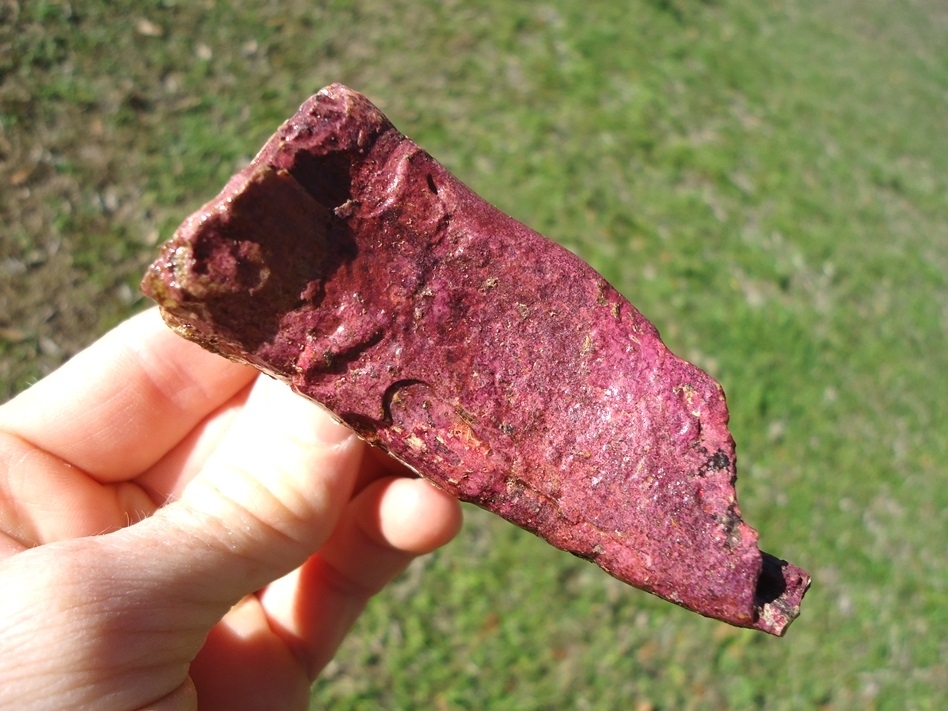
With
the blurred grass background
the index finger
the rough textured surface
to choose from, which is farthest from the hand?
the blurred grass background

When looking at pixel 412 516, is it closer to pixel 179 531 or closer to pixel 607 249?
pixel 179 531

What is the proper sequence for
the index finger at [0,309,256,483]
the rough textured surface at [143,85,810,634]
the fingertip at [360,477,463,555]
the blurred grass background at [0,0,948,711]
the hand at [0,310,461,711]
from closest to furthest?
the hand at [0,310,461,711]
the rough textured surface at [143,85,810,634]
the index finger at [0,309,256,483]
the fingertip at [360,477,463,555]
the blurred grass background at [0,0,948,711]

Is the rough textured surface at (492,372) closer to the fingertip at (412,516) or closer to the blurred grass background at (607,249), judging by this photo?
the fingertip at (412,516)

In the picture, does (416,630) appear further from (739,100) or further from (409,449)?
(739,100)

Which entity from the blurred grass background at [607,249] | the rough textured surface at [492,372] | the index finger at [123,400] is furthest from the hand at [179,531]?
the blurred grass background at [607,249]

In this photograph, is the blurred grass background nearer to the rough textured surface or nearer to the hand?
A: the hand
